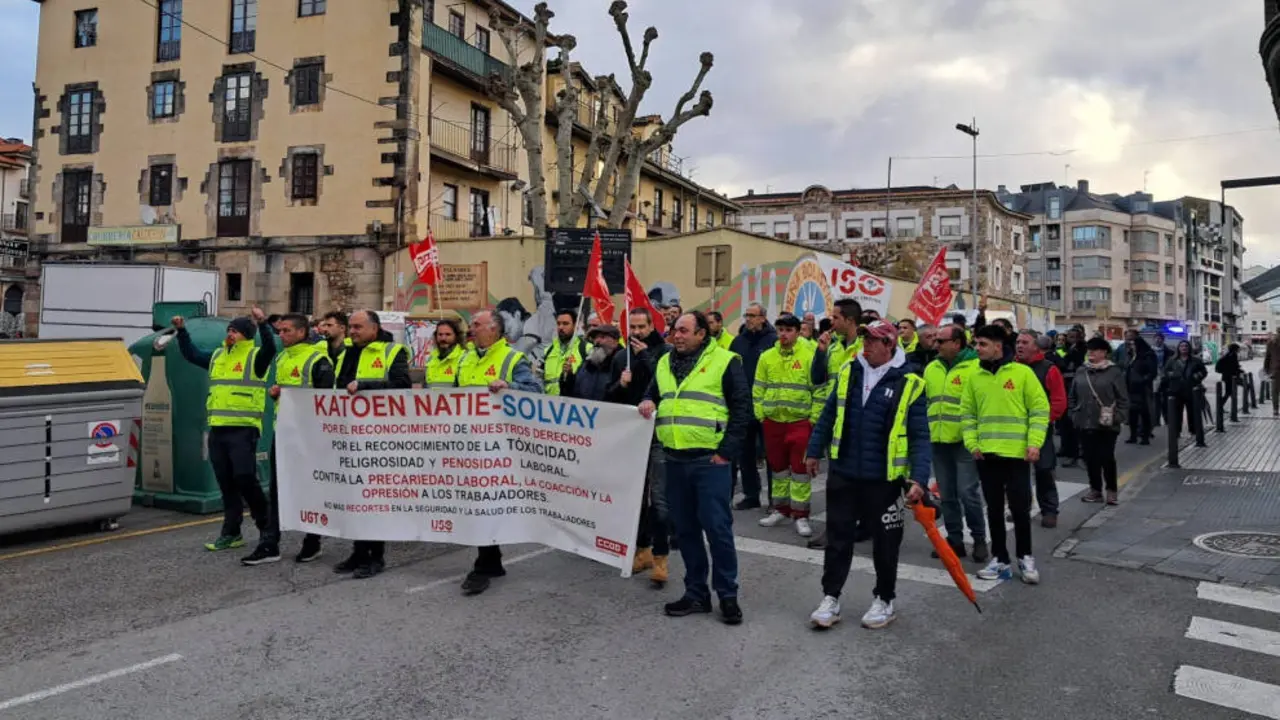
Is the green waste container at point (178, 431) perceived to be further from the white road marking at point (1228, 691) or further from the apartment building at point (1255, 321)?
the apartment building at point (1255, 321)

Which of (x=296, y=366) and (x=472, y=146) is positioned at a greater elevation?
(x=472, y=146)

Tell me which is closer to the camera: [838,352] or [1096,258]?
[838,352]

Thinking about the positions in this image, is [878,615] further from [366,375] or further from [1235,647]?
[366,375]

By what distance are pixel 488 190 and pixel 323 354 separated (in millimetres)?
23424

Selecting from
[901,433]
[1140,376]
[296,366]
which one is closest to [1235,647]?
[901,433]

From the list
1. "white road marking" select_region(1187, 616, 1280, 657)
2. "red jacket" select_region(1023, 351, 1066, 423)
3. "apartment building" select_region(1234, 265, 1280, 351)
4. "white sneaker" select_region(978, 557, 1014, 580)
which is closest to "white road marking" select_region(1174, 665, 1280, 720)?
"white road marking" select_region(1187, 616, 1280, 657)

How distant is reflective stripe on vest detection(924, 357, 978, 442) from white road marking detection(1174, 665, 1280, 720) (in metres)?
2.62

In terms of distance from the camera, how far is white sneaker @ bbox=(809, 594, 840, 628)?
545cm

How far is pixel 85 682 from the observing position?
4621mm

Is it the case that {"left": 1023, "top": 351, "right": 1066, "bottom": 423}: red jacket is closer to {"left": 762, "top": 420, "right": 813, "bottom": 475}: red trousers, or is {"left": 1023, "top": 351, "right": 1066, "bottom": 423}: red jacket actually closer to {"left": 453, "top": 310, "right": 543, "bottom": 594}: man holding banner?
{"left": 762, "top": 420, "right": 813, "bottom": 475}: red trousers

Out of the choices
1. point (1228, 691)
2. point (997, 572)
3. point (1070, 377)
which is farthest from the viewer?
point (1070, 377)

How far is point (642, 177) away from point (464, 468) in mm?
35871

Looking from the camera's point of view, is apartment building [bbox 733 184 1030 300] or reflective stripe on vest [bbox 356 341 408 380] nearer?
reflective stripe on vest [bbox 356 341 408 380]

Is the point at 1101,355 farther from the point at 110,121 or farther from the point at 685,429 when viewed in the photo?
the point at 110,121
